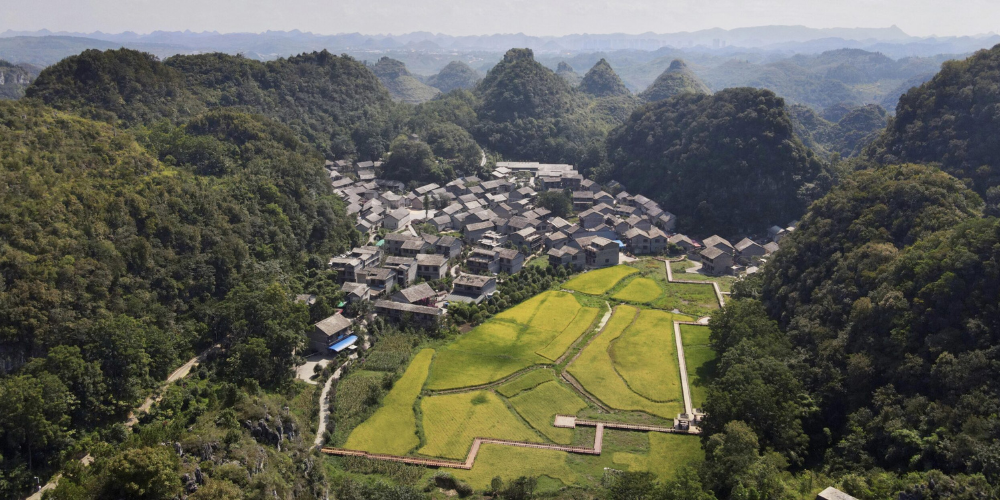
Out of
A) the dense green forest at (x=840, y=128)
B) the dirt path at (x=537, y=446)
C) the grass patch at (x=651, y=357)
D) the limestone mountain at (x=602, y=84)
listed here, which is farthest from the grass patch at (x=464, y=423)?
the limestone mountain at (x=602, y=84)

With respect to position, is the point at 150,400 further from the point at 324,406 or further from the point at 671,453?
the point at 671,453

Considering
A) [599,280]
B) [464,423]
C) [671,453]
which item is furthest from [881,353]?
[599,280]

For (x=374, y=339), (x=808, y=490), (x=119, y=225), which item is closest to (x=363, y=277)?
(x=374, y=339)

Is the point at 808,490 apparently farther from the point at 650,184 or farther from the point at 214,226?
the point at 650,184

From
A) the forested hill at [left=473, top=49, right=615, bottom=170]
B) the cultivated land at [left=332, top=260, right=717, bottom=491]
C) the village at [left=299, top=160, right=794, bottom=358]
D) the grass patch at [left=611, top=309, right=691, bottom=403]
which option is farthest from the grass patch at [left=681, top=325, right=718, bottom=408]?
the forested hill at [left=473, top=49, right=615, bottom=170]

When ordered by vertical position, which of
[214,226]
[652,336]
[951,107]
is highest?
[951,107]

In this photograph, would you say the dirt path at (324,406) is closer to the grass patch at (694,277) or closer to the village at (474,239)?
the village at (474,239)
